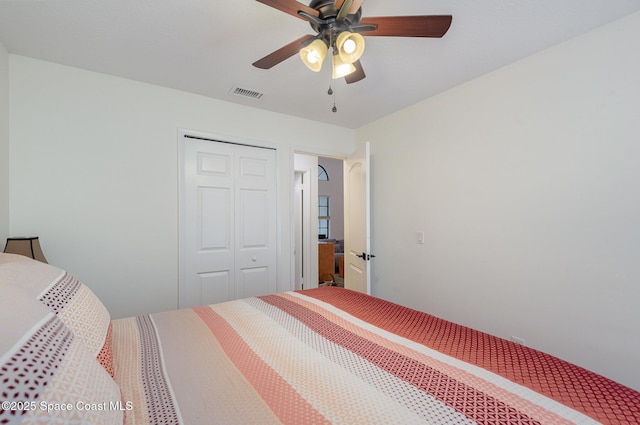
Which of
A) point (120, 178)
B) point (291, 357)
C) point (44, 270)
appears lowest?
point (291, 357)

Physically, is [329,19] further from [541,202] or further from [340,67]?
[541,202]

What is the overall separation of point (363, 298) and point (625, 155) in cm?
172

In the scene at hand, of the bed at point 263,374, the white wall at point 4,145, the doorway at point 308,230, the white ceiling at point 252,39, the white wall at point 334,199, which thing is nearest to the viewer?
the bed at point 263,374

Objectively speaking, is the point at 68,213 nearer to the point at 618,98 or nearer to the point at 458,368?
the point at 458,368

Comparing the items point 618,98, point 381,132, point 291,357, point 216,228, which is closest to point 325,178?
point 381,132

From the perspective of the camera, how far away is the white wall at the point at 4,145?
177 centimetres

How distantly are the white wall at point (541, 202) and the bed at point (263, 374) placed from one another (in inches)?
40.7

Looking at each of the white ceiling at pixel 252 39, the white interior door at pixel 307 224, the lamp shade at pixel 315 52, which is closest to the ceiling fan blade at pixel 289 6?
Answer: the lamp shade at pixel 315 52

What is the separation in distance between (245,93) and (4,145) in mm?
1692

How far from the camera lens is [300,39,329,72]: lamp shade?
1.35 metres

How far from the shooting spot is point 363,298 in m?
1.79

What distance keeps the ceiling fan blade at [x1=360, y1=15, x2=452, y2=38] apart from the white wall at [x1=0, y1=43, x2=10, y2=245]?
232 cm

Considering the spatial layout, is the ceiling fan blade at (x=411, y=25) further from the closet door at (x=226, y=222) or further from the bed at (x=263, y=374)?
the closet door at (x=226, y=222)

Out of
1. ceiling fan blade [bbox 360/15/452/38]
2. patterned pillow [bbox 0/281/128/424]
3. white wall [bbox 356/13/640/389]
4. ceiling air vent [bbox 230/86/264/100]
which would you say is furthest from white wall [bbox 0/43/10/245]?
white wall [bbox 356/13/640/389]
